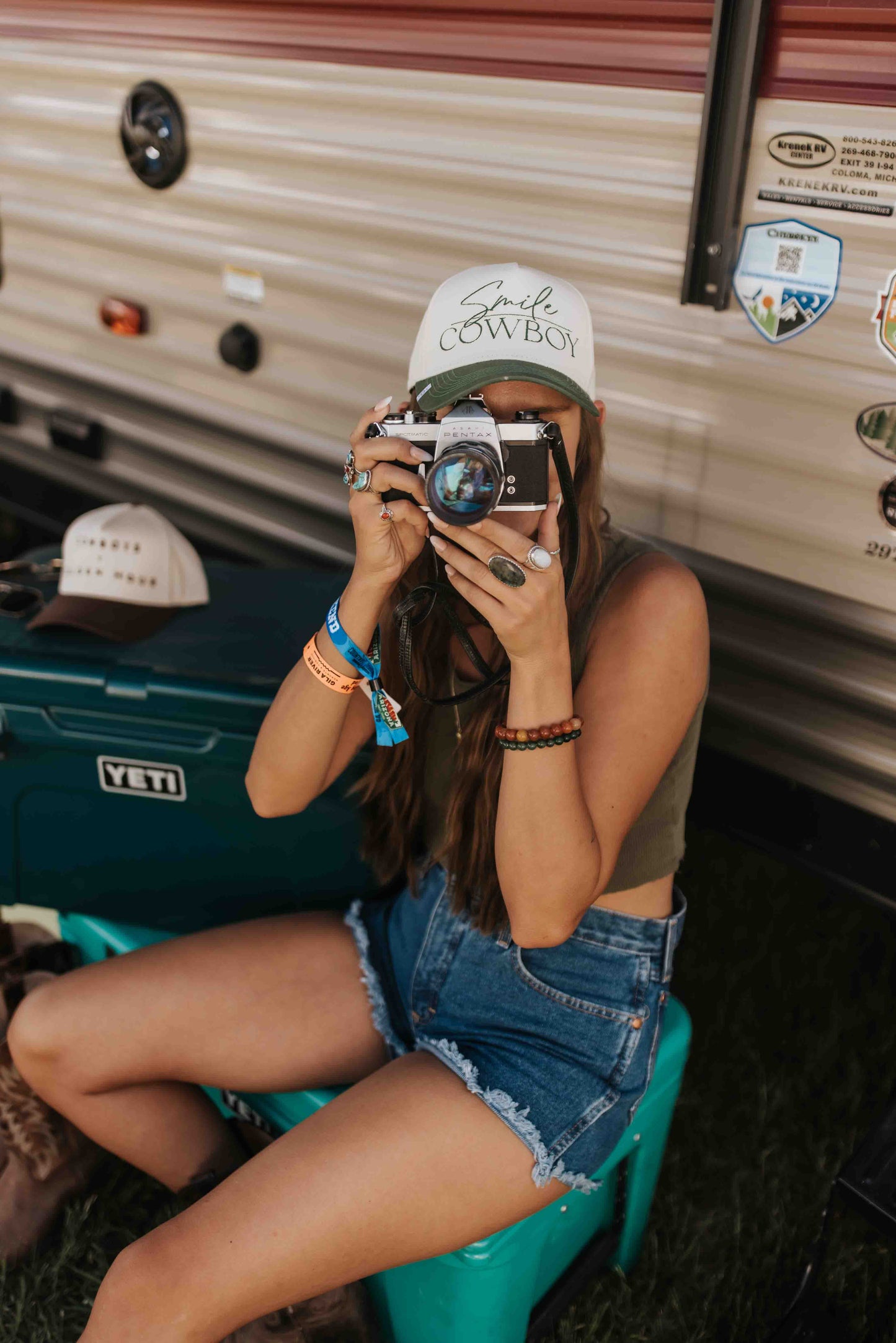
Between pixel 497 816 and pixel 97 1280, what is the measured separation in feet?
3.57

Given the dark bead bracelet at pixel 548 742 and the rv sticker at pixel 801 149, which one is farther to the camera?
the rv sticker at pixel 801 149

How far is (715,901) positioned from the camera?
280 centimetres

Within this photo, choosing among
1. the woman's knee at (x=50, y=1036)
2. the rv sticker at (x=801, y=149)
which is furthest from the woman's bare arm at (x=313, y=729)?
the rv sticker at (x=801, y=149)

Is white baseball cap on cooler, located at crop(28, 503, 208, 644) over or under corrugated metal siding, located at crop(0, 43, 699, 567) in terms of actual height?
under

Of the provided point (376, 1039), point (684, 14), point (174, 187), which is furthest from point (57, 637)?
point (684, 14)

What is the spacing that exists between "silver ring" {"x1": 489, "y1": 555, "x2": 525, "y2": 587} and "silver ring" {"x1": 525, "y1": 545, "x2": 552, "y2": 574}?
0.6 inches

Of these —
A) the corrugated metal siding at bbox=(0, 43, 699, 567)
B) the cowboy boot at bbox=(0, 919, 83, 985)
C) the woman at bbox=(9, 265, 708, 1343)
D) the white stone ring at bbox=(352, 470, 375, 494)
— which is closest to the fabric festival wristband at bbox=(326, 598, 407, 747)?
the woman at bbox=(9, 265, 708, 1343)

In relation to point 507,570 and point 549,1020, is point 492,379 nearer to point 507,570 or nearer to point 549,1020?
point 507,570

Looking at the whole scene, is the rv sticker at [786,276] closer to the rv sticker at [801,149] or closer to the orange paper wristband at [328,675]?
the rv sticker at [801,149]

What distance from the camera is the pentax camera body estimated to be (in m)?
1.29

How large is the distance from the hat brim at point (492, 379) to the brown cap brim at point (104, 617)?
891 millimetres

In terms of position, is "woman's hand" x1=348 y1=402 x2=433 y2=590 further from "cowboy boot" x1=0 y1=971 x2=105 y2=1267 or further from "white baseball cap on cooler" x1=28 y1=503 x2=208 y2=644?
"cowboy boot" x1=0 y1=971 x2=105 y2=1267

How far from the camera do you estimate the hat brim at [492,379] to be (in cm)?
143

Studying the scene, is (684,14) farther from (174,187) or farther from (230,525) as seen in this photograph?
(230,525)
